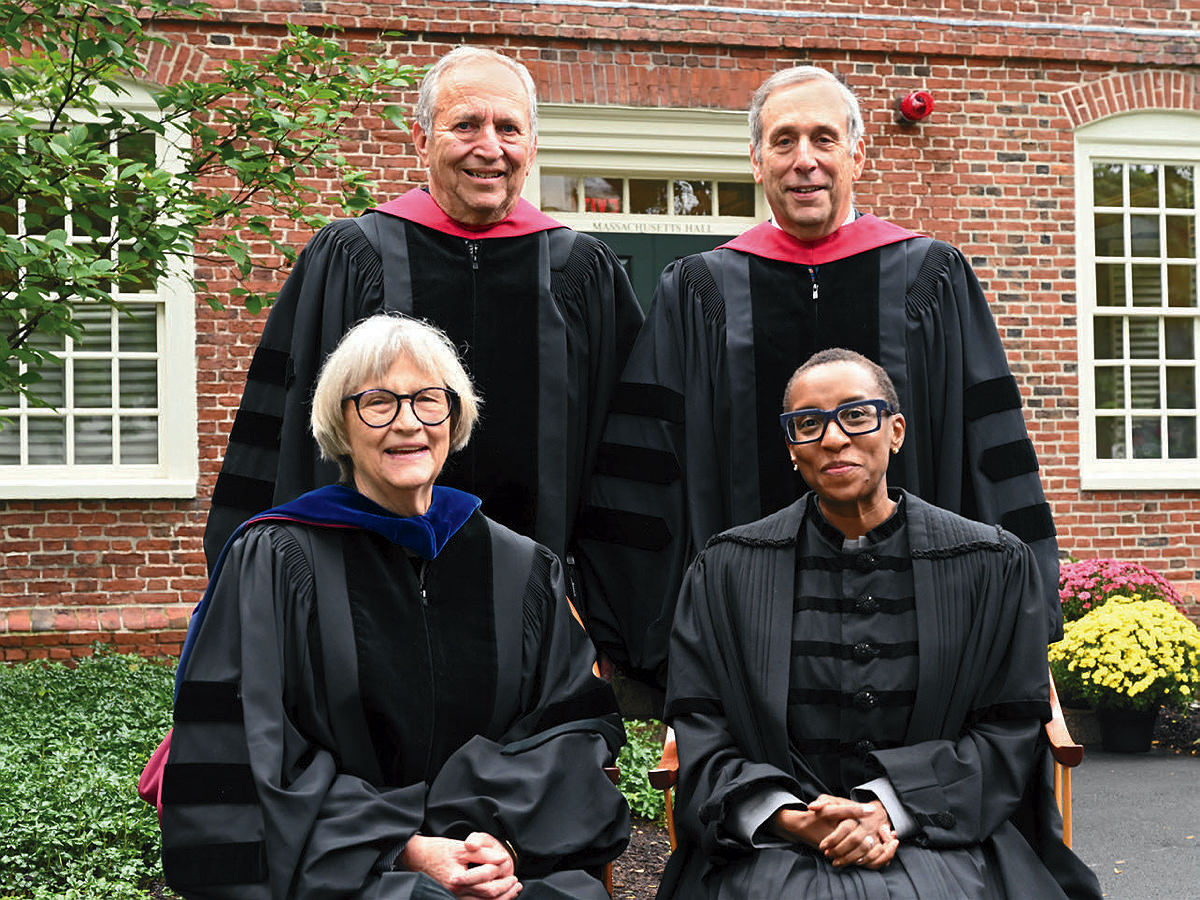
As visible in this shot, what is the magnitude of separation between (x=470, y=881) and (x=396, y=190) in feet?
20.6

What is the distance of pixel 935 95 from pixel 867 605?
6.97m

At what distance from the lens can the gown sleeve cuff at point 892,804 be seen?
272 centimetres

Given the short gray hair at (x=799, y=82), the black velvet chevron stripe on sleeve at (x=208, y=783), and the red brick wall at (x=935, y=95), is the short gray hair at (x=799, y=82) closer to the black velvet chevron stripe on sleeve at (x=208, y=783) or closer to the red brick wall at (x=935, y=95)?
the black velvet chevron stripe on sleeve at (x=208, y=783)

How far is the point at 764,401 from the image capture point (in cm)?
354

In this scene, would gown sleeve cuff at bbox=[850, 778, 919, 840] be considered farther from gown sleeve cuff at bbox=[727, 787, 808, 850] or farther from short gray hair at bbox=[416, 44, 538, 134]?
short gray hair at bbox=[416, 44, 538, 134]

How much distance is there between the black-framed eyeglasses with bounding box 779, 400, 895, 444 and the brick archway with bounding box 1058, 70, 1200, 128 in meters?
7.15

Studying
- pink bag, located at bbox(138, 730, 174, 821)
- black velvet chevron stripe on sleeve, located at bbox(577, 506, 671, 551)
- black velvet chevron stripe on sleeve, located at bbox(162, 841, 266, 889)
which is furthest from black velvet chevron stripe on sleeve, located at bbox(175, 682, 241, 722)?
black velvet chevron stripe on sleeve, located at bbox(577, 506, 671, 551)

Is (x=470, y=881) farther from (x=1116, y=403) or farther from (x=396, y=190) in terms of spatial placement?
(x=1116, y=403)

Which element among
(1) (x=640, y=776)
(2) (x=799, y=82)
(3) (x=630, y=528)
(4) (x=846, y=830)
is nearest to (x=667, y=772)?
(4) (x=846, y=830)

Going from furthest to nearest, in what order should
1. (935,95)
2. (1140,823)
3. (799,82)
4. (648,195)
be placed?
1. (935,95)
2. (648,195)
3. (1140,823)
4. (799,82)

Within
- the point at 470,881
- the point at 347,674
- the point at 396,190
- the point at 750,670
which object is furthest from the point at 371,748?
the point at 396,190

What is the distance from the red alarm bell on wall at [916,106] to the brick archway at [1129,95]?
1.04 metres

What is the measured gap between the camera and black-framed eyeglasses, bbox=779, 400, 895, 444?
9.46 feet

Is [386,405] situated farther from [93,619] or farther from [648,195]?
[648,195]
